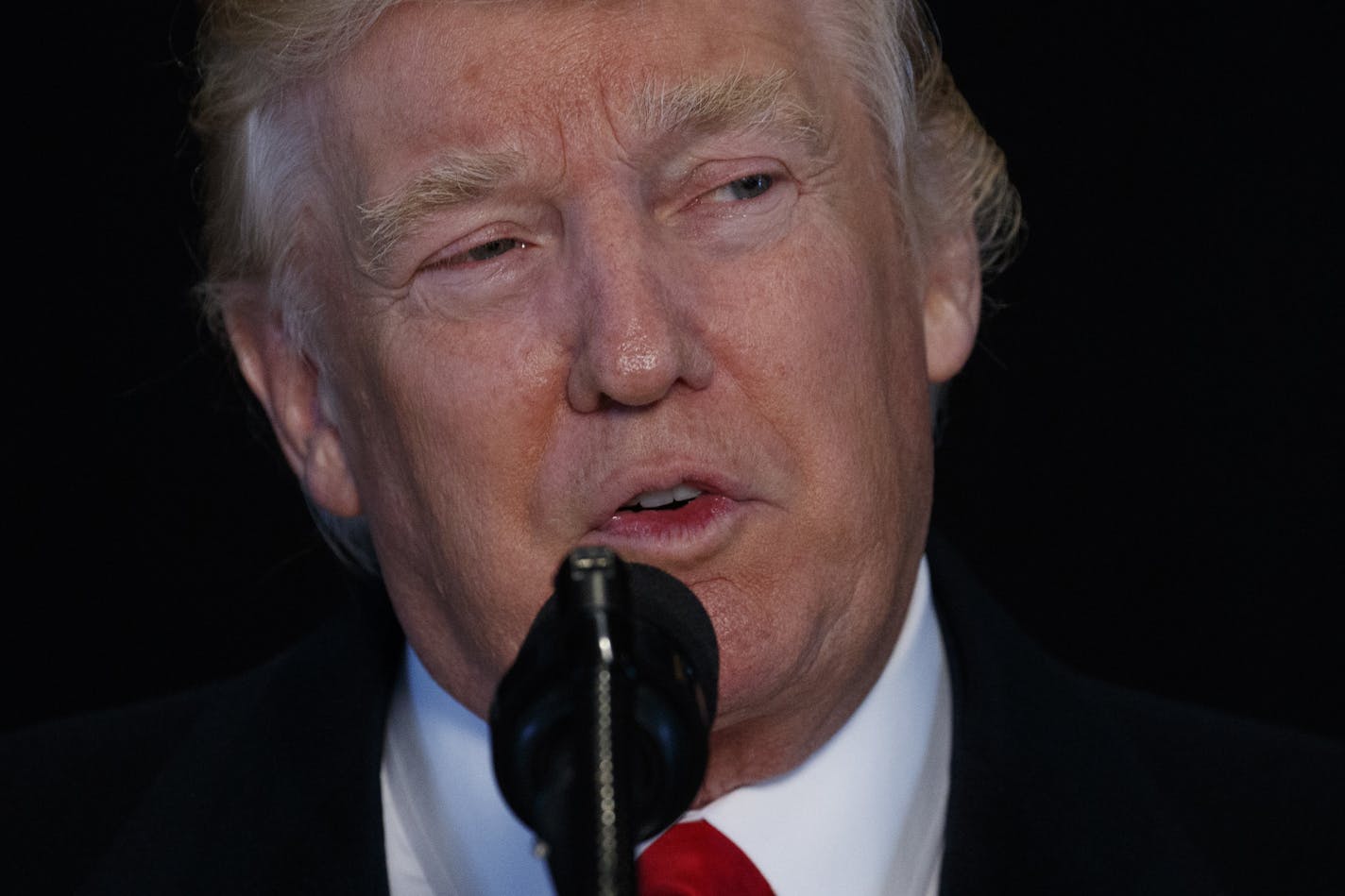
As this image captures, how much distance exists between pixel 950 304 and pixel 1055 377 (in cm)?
64

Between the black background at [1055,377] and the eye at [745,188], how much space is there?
87 centimetres

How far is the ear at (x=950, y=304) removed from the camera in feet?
7.80

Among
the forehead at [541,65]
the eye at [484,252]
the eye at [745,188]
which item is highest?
the forehead at [541,65]

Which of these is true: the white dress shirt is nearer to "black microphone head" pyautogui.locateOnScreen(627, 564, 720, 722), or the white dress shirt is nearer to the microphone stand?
"black microphone head" pyautogui.locateOnScreen(627, 564, 720, 722)

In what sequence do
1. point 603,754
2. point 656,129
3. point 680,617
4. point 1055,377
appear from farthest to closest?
1. point 1055,377
2. point 656,129
3. point 680,617
4. point 603,754

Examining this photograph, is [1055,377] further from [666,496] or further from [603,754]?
[603,754]

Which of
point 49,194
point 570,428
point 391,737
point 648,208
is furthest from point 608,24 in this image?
point 49,194

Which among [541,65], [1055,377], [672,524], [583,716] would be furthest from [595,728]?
[1055,377]

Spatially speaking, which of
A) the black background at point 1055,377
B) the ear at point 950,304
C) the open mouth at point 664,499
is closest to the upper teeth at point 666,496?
the open mouth at point 664,499

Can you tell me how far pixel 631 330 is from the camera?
1.96 metres

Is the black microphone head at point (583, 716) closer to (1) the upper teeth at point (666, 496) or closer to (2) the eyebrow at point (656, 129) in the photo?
(1) the upper teeth at point (666, 496)

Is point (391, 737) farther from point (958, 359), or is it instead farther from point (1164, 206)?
point (1164, 206)

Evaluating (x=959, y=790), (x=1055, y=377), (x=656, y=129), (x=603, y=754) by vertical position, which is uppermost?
(x=656, y=129)

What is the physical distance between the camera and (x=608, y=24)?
6.78 feet
